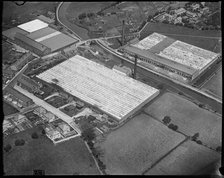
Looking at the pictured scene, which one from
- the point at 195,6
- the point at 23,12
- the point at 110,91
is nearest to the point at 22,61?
the point at 110,91

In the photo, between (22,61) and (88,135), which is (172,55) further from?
(22,61)

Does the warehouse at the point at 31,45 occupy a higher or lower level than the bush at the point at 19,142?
higher

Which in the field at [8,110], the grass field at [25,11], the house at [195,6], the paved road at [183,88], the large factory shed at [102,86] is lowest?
the field at [8,110]

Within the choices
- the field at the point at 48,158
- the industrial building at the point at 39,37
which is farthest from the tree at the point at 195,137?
the industrial building at the point at 39,37

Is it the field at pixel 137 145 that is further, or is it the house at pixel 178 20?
the house at pixel 178 20

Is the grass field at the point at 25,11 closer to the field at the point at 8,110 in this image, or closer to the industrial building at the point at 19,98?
the industrial building at the point at 19,98

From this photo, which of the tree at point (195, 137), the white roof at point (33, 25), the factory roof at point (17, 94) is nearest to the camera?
the tree at point (195, 137)

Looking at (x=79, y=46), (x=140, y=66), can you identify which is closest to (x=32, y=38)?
(x=79, y=46)

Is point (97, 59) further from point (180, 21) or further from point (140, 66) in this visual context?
point (180, 21)
